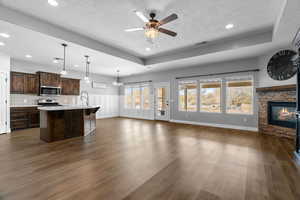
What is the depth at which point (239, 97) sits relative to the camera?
5.52 meters

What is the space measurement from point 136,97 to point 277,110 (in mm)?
7000

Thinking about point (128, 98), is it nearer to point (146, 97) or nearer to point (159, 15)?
point (146, 97)

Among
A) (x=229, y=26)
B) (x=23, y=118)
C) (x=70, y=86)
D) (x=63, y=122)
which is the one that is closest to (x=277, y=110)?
(x=229, y=26)

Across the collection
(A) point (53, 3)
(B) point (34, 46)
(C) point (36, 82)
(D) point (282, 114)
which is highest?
(A) point (53, 3)

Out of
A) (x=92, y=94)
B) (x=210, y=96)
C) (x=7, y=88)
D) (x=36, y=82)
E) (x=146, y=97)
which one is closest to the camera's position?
(x=7, y=88)

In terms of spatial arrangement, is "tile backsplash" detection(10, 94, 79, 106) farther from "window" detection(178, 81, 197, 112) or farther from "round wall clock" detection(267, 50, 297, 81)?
"round wall clock" detection(267, 50, 297, 81)

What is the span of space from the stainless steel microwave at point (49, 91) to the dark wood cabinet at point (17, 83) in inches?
25.0

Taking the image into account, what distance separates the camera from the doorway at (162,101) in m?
7.59

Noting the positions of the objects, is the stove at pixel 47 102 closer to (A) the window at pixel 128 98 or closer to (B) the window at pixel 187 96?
(A) the window at pixel 128 98

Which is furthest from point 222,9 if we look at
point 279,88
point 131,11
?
point 279,88

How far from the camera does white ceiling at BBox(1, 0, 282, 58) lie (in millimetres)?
2635

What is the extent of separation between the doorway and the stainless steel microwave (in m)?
5.15

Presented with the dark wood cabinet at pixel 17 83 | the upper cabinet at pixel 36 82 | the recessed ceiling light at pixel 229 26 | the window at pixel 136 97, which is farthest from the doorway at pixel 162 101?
the dark wood cabinet at pixel 17 83

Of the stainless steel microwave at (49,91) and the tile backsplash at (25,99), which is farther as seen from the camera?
the stainless steel microwave at (49,91)
